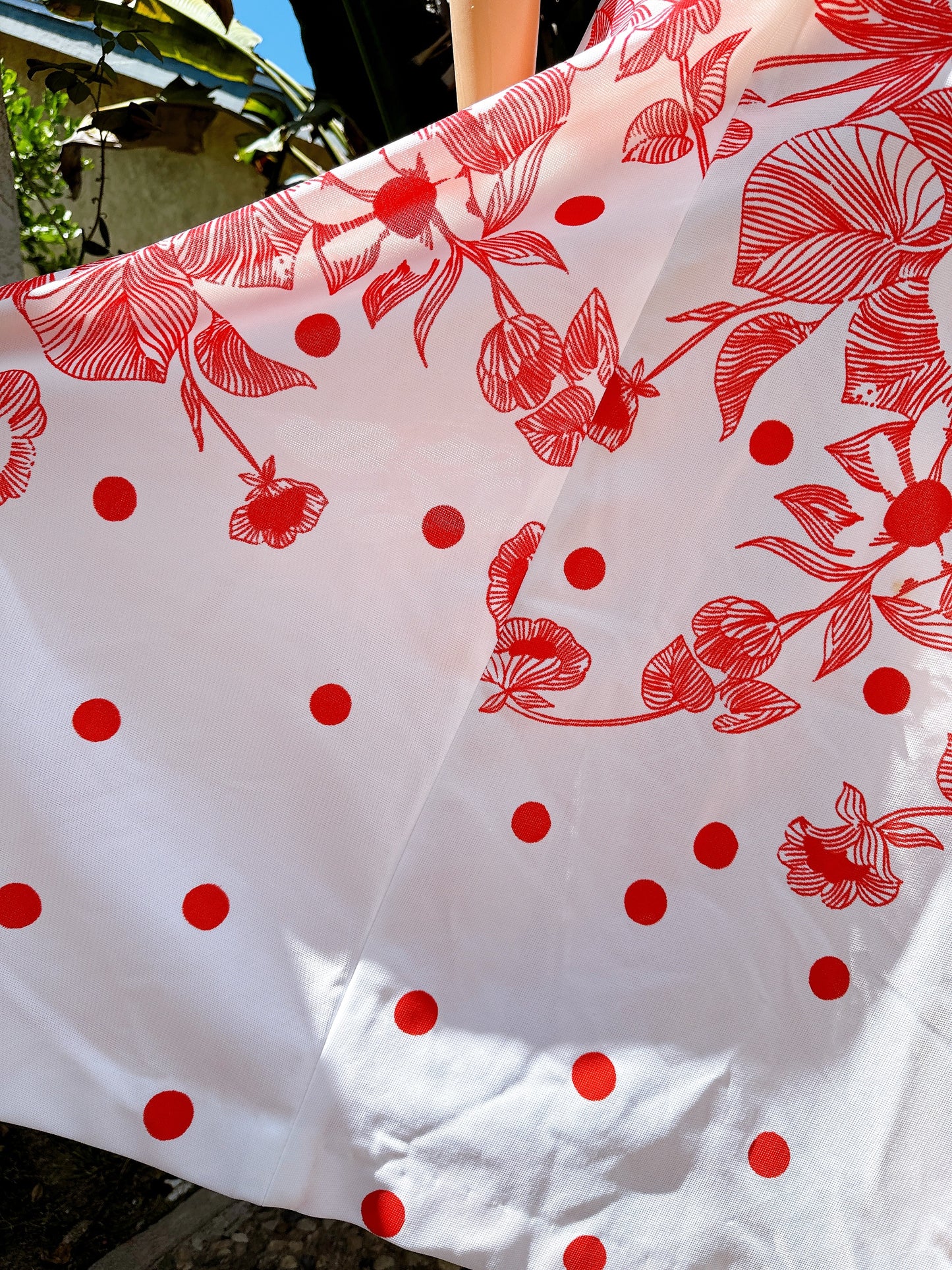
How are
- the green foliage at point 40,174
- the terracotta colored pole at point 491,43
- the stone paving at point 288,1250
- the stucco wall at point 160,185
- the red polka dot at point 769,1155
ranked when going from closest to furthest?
the red polka dot at point 769,1155
the terracotta colored pole at point 491,43
the stone paving at point 288,1250
the green foliage at point 40,174
the stucco wall at point 160,185

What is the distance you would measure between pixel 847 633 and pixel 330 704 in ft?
1.41

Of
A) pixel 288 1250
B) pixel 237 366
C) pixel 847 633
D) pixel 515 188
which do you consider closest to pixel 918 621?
pixel 847 633

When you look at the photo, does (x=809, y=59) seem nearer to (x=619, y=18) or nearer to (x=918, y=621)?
(x=619, y=18)

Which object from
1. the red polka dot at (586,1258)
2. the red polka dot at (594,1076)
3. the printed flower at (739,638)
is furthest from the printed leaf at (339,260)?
the red polka dot at (586,1258)

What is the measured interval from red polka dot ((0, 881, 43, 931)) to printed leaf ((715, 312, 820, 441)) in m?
0.67

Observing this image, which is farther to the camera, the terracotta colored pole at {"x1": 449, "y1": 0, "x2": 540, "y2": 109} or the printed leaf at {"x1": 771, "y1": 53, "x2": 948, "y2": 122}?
the terracotta colored pole at {"x1": 449, "y1": 0, "x2": 540, "y2": 109}

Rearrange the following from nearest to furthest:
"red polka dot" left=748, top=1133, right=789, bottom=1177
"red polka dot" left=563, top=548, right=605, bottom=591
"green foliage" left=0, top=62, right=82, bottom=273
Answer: "red polka dot" left=748, top=1133, right=789, bottom=1177 → "red polka dot" left=563, top=548, right=605, bottom=591 → "green foliage" left=0, top=62, right=82, bottom=273

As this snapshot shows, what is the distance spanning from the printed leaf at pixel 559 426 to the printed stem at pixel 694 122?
0.22 meters

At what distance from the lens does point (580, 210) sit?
0.80 meters

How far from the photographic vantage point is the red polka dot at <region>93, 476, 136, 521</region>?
0.77 metres

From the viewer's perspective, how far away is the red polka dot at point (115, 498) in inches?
30.3

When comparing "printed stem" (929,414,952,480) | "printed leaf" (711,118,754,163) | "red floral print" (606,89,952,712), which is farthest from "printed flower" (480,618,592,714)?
"printed leaf" (711,118,754,163)

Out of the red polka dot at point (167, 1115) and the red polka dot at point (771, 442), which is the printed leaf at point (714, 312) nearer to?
the red polka dot at point (771, 442)

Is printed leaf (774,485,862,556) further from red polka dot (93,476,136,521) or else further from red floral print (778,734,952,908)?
red polka dot (93,476,136,521)
